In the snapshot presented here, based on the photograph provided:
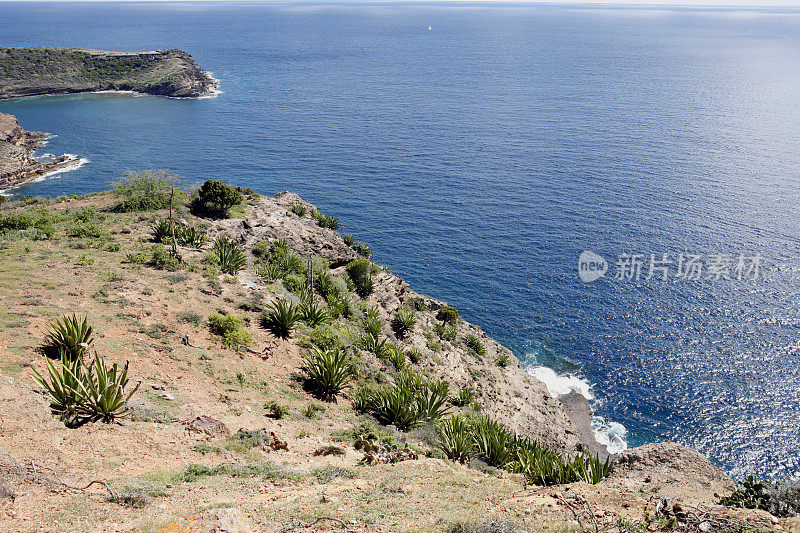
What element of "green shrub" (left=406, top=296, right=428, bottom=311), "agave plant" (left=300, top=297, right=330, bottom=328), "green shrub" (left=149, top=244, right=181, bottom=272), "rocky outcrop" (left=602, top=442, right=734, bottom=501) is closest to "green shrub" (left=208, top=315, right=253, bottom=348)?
"agave plant" (left=300, top=297, right=330, bottom=328)

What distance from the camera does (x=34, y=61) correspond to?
5901 inches

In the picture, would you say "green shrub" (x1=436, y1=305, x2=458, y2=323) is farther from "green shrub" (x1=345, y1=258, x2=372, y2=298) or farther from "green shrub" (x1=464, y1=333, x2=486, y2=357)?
"green shrub" (x1=345, y1=258, x2=372, y2=298)

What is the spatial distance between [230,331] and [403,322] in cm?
1578

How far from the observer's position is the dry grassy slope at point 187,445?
1358cm

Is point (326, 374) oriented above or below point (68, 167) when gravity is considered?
below

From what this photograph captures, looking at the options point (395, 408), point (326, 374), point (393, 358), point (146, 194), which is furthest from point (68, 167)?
point (395, 408)

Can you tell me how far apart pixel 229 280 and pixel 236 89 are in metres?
141

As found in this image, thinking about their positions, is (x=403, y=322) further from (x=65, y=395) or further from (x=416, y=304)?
(x=65, y=395)

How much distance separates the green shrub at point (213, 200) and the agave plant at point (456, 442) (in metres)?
27.6

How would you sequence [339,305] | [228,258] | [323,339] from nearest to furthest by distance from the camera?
[323,339] < [228,258] < [339,305]

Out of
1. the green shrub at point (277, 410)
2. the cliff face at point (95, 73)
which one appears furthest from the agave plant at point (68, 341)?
the cliff face at point (95, 73)

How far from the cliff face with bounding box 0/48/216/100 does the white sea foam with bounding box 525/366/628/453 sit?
136460 mm

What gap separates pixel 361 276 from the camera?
43000 mm

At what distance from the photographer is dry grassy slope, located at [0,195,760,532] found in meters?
13.6
